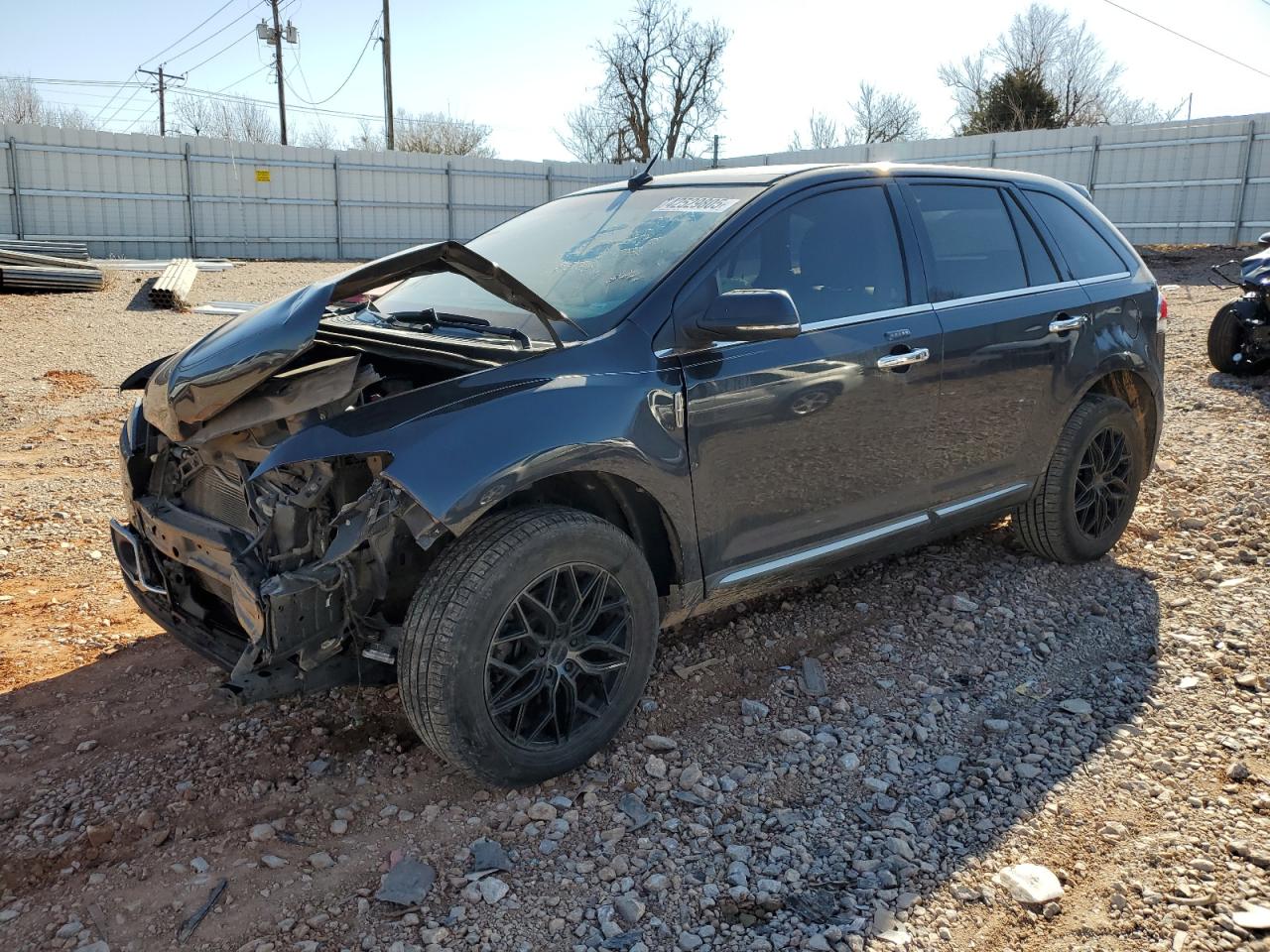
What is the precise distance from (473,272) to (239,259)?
23685 mm

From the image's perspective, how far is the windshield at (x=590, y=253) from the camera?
11.5ft

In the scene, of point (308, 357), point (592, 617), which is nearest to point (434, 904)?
point (592, 617)

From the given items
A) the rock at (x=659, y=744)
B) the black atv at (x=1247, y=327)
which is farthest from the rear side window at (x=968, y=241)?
the black atv at (x=1247, y=327)

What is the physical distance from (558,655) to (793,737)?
94 centimetres

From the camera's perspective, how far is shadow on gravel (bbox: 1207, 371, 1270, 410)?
349 inches

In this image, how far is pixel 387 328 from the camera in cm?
354

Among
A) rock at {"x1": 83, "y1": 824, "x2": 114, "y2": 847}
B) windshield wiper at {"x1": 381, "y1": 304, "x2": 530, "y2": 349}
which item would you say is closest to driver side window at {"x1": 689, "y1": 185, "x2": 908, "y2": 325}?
windshield wiper at {"x1": 381, "y1": 304, "x2": 530, "y2": 349}

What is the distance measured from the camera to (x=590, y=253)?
12.5ft

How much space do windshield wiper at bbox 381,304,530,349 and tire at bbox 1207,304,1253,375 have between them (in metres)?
8.73

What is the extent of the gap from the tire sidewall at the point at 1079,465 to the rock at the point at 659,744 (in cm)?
246

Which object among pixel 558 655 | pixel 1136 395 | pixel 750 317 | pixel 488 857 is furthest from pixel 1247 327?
pixel 488 857

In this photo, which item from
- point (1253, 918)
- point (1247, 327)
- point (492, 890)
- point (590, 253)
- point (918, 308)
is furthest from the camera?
point (1247, 327)

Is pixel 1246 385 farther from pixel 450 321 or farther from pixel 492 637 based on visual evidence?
pixel 492 637

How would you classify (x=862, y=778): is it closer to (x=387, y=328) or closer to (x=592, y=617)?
(x=592, y=617)
